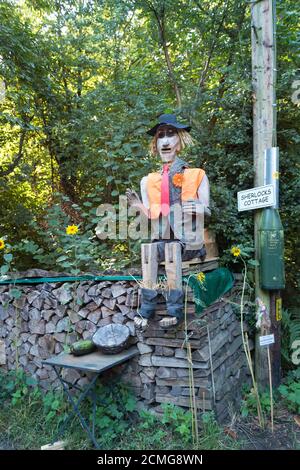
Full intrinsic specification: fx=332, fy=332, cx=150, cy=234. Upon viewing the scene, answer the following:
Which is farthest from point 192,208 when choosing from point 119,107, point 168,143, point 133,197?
point 119,107

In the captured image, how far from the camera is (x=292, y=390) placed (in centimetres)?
317

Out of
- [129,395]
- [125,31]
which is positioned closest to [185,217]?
[129,395]

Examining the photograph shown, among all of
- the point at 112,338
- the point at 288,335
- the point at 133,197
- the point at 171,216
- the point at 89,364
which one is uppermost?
the point at 133,197

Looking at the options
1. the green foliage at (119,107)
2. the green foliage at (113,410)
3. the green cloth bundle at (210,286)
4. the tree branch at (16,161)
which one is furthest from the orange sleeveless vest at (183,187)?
the tree branch at (16,161)

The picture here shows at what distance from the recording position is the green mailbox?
3.10 meters

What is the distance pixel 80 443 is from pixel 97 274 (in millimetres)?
1326

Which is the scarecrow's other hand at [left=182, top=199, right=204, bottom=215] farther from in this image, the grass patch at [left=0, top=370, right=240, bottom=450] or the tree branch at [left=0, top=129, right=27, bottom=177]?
the tree branch at [left=0, top=129, right=27, bottom=177]

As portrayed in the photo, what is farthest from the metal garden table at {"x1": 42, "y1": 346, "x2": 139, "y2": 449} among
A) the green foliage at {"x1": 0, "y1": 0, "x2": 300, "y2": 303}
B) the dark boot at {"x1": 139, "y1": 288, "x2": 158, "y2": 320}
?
the green foliage at {"x1": 0, "y1": 0, "x2": 300, "y2": 303}

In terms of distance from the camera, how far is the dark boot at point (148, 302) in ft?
8.45

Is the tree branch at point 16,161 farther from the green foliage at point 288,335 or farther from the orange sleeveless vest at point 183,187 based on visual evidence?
the green foliage at point 288,335

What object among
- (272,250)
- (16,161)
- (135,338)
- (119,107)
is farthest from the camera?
(16,161)

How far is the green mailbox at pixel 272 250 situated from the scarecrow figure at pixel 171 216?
0.68 meters

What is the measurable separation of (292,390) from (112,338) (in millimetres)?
1851

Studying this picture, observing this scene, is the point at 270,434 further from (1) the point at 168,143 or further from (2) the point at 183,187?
(1) the point at 168,143
